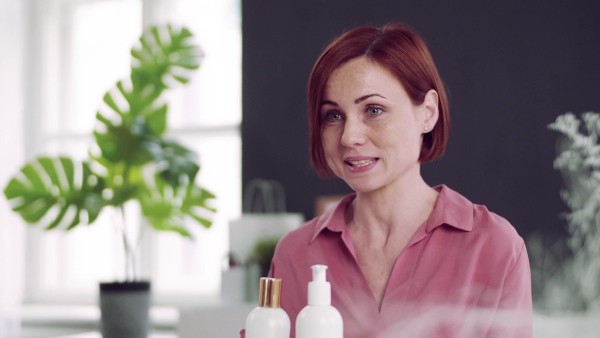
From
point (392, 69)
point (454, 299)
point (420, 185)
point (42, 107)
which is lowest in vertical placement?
point (454, 299)

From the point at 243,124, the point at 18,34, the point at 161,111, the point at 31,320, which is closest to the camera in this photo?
the point at 243,124

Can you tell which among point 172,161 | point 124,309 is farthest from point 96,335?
point 172,161

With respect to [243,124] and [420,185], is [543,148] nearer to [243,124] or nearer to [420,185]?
[420,185]

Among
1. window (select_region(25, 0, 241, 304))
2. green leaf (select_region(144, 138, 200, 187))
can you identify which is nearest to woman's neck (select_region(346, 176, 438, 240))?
green leaf (select_region(144, 138, 200, 187))

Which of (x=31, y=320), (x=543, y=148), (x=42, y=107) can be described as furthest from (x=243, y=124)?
(x=42, y=107)

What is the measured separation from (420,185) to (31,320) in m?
2.18

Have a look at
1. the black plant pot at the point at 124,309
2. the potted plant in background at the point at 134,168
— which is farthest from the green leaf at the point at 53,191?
the black plant pot at the point at 124,309

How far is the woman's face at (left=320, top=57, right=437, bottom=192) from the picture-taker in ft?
2.23

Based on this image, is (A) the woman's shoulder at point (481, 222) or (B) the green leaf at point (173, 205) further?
(B) the green leaf at point (173, 205)

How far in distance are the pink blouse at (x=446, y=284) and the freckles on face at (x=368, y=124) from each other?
70mm

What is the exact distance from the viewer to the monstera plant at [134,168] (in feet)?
7.07

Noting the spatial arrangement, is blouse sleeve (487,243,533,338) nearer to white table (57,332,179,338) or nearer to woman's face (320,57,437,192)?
woman's face (320,57,437,192)

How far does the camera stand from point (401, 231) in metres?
0.72

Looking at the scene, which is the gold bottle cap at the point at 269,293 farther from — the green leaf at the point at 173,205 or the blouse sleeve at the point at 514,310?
the green leaf at the point at 173,205
